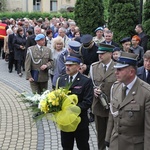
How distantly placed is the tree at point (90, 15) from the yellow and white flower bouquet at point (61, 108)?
33.4 feet

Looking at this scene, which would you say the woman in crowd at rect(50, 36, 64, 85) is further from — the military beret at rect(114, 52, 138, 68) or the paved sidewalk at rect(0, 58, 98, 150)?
the military beret at rect(114, 52, 138, 68)

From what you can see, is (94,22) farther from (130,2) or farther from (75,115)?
(75,115)

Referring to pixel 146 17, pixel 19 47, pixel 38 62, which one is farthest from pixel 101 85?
pixel 19 47

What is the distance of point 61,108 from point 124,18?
886 centimetres

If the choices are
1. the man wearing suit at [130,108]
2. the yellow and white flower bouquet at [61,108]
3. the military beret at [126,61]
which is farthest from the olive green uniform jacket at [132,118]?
the yellow and white flower bouquet at [61,108]

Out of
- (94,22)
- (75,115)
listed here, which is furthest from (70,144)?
(94,22)

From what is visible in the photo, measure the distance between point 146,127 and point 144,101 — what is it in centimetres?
30

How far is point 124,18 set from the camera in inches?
513

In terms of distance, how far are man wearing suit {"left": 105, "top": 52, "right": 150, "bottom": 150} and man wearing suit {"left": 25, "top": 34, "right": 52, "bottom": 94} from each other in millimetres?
4622

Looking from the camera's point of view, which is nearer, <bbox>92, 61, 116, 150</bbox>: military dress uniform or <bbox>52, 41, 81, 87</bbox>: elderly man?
<bbox>92, 61, 116, 150</bbox>: military dress uniform

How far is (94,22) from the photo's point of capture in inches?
581

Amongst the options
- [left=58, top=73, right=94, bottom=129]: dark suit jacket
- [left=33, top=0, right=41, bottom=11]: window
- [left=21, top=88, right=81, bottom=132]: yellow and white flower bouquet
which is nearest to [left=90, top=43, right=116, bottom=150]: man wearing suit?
[left=58, top=73, right=94, bottom=129]: dark suit jacket

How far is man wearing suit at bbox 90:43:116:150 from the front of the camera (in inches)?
235

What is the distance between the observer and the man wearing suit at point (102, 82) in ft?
19.6
